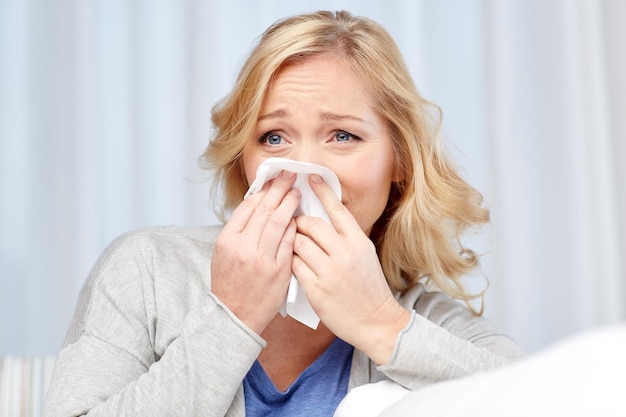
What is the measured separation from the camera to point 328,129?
148 cm

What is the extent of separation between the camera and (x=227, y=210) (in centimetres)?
183

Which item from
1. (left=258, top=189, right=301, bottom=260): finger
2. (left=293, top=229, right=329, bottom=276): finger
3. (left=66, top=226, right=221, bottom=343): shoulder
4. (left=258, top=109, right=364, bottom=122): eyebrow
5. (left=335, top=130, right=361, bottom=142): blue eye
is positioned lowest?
(left=66, top=226, right=221, bottom=343): shoulder

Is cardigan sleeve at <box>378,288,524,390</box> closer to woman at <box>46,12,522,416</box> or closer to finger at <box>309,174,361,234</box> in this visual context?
woman at <box>46,12,522,416</box>

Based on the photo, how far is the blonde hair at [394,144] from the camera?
155 centimetres

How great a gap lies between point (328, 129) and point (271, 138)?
0.36 feet

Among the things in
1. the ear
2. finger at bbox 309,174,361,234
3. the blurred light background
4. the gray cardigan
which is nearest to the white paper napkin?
finger at bbox 309,174,361,234

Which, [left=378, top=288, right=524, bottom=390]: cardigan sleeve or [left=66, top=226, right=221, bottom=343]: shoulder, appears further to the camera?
[left=66, top=226, right=221, bottom=343]: shoulder

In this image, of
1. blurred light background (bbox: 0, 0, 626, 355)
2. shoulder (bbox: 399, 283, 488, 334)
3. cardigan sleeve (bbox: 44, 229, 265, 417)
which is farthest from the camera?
blurred light background (bbox: 0, 0, 626, 355)

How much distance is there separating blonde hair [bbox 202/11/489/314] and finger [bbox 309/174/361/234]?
0.20 m

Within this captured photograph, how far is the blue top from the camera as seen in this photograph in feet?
4.79

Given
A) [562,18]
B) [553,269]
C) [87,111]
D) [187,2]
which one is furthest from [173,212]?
[562,18]

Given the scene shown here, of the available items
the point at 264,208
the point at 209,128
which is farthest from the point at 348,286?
the point at 209,128

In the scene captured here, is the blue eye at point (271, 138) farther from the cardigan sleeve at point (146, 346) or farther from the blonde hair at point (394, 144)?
the cardigan sleeve at point (146, 346)

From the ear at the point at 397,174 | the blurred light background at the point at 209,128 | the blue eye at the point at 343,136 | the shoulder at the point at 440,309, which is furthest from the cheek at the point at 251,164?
the blurred light background at the point at 209,128
